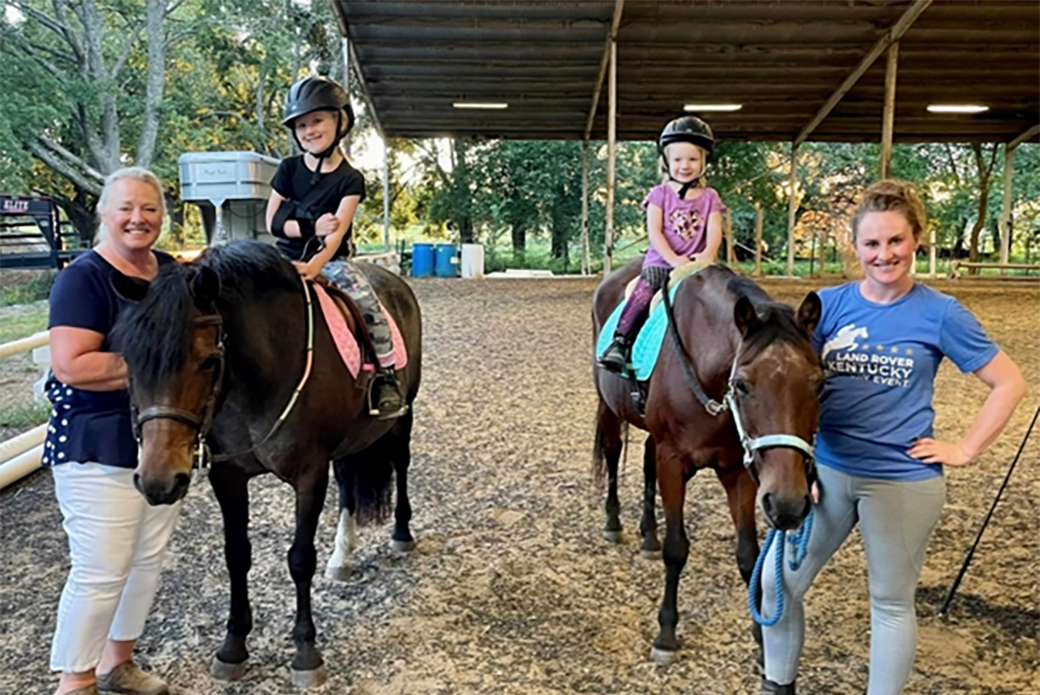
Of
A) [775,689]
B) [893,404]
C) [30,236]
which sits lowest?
[775,689]

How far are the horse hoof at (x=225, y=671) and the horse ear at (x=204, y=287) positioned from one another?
125 cm

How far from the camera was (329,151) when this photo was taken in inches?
109

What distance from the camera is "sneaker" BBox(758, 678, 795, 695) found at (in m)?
2.09

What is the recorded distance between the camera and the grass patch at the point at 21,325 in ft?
26.2

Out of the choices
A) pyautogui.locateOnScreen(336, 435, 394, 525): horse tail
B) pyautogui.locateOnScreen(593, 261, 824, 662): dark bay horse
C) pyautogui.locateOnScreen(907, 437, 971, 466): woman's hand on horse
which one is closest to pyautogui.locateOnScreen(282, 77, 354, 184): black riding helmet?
pyautogui.locateOnScreen(336, 435, 394, 525): horse tail

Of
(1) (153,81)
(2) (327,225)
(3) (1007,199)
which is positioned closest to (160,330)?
(2) (327,225)

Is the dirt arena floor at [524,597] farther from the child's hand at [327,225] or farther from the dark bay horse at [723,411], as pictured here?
the child's hand at [327,225]

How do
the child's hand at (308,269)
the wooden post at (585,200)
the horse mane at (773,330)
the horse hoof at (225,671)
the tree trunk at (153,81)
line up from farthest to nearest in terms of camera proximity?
the tree trunk at (153,81) < the wooden post at (585,200) < the child's hand at (308,269) < the horse hoof at (225,671) < the horse mane at (773,330)

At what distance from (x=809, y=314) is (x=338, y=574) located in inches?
87.6

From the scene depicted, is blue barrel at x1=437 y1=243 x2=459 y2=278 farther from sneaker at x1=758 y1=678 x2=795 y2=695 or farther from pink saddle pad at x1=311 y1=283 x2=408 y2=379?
sneaker at x1=758 y1=678 x2=795 y2=695

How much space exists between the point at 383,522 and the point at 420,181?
23.8 metres

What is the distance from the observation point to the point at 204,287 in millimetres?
1897

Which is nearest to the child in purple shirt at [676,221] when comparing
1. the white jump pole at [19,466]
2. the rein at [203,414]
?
the rein at [203,414]

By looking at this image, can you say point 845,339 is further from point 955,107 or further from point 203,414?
point 955,107
